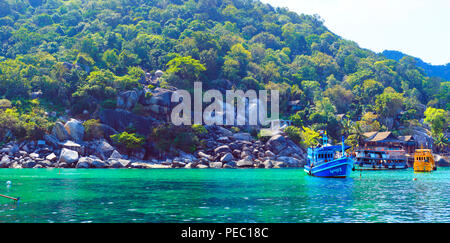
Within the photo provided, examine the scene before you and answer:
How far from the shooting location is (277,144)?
90000 mm

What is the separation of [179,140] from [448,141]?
73.2m

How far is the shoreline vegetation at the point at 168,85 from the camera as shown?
82.1 meters

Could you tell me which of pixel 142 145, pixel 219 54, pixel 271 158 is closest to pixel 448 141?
pixel 271 158

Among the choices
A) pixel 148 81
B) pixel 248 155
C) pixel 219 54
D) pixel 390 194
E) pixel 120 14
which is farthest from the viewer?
pixel 120 14

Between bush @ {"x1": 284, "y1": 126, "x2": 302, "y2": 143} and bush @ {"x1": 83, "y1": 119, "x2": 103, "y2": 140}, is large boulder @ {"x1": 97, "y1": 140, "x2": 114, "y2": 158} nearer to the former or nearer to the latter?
bush @ {"x1": 83, "y1": 119, "x2": 103, "y2": 140}

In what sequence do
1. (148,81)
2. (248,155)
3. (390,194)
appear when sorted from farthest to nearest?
(148,81) < (248,155) < (390,194)

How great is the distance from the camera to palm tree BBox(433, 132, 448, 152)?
4240 inches

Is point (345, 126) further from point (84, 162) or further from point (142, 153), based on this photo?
point (84, 162)

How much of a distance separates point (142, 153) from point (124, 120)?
8996 mm

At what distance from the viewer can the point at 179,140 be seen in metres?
86.8

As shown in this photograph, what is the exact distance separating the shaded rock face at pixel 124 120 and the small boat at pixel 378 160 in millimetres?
44269

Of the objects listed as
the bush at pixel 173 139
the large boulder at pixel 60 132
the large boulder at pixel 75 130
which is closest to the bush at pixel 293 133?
the bush at pixel 173 139
